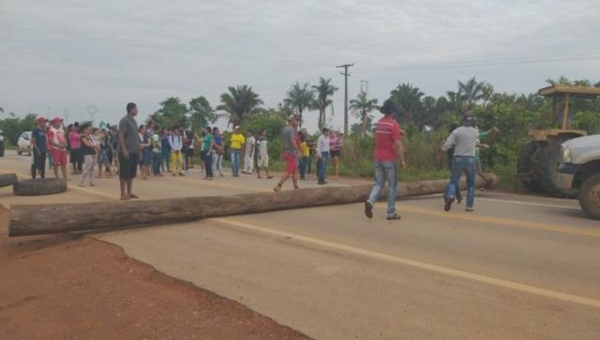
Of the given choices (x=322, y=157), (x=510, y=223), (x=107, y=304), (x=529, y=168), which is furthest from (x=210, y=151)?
(x=107, y=304)

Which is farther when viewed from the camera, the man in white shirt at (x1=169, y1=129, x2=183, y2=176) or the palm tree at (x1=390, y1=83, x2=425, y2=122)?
the palm tree at (x1=390, y1=83, x2=425, y2=122)

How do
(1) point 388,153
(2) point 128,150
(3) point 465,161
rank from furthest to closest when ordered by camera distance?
(2) point 128,150, (3) point 465,161, (1) point 388,153

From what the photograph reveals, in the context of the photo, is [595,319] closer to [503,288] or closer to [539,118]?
[503,288]

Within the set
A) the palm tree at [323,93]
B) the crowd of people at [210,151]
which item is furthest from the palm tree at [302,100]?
the crowd of people at [210,151]

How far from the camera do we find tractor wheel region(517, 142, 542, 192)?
13883mm

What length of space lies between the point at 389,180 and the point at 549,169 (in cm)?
544

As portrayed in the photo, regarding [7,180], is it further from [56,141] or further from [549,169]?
[549,169]

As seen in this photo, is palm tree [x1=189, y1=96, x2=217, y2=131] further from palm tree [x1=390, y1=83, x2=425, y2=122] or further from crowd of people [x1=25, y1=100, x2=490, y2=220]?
crowd of people [x1=25, y1=100, x2=490, y2=220]

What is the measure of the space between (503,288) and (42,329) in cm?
395

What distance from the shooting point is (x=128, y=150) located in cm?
1138

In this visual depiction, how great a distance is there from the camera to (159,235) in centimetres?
792

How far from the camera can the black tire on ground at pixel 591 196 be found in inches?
375

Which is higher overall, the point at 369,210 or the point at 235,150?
the point at 235,150

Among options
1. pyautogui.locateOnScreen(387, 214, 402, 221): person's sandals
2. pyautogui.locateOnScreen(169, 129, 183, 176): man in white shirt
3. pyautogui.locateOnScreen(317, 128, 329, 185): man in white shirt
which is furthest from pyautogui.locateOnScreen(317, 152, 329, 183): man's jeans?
pyautogui.locateOnScreen(387, 214, 402, 221): person's sandals
